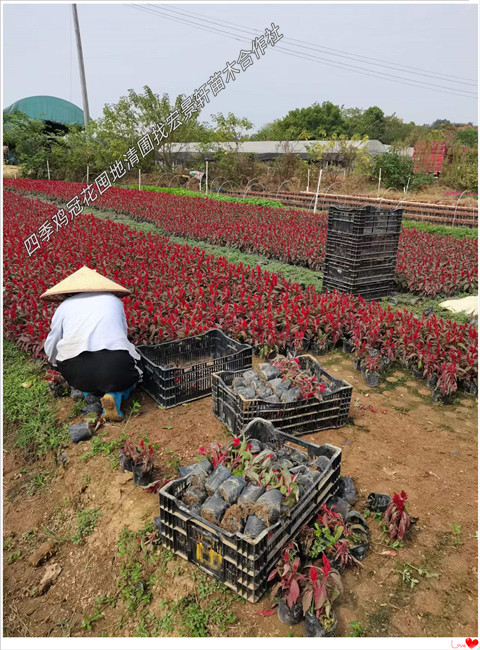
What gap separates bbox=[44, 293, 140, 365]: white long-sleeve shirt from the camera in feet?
12.0

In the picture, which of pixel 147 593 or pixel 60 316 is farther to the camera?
pixel 60 316

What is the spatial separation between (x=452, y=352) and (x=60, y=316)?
12.2ft

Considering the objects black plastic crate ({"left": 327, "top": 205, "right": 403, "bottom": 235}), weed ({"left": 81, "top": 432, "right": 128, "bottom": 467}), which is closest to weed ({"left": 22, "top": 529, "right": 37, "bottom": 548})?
weed ({"left": 81, "top": 432, "right": 128, "bottom": 467})

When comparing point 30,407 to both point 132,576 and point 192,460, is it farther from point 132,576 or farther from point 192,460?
point 132,576

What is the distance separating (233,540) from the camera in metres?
2.16

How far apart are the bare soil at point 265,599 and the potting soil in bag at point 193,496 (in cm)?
33

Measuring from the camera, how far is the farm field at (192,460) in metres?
2.29

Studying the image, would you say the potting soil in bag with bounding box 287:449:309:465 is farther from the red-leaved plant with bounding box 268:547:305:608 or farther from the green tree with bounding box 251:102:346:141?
the green tree with bounding box 251:102:346:141

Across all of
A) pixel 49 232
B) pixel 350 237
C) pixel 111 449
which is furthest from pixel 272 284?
pixel 49 232

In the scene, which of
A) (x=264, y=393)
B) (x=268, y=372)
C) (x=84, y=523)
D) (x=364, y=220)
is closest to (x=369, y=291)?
(x=364, y=220)

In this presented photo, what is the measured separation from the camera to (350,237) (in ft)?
22.7

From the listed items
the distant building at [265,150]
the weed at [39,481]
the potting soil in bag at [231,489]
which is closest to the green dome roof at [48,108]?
the distant building at [265,150]

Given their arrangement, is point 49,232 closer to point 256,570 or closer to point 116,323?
point 116,323

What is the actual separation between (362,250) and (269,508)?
5376 millimetres
